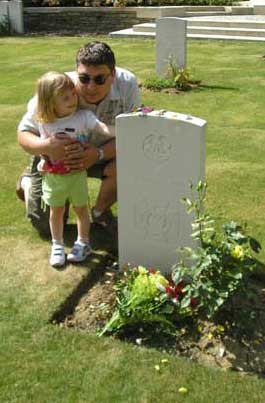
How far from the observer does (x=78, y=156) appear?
361 centimetres

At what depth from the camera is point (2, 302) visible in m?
3.44

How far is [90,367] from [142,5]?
16288 millimetres

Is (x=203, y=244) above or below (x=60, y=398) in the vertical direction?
above

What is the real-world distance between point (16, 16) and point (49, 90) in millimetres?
14590

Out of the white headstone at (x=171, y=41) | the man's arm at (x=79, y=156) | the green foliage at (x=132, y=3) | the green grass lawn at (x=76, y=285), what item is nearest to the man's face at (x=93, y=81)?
the man's arm at (x=79, y=156)

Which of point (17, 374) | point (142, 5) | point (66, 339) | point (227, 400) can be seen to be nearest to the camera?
point (227, 400)

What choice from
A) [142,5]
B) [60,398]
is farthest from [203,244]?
[142,5]

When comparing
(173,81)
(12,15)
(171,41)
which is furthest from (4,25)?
(173,81)

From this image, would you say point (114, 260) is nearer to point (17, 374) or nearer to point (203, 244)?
point (203, 244)

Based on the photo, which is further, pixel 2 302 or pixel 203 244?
pixel 2 302

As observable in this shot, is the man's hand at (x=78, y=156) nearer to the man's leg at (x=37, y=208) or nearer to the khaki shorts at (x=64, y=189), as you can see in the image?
the khaki shorts at (x=64, y=189)

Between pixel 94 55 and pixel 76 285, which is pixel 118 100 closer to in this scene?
pixel 94 55

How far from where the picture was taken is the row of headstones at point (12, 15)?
17.0 meters

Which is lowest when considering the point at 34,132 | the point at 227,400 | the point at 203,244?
the point at 227,400
